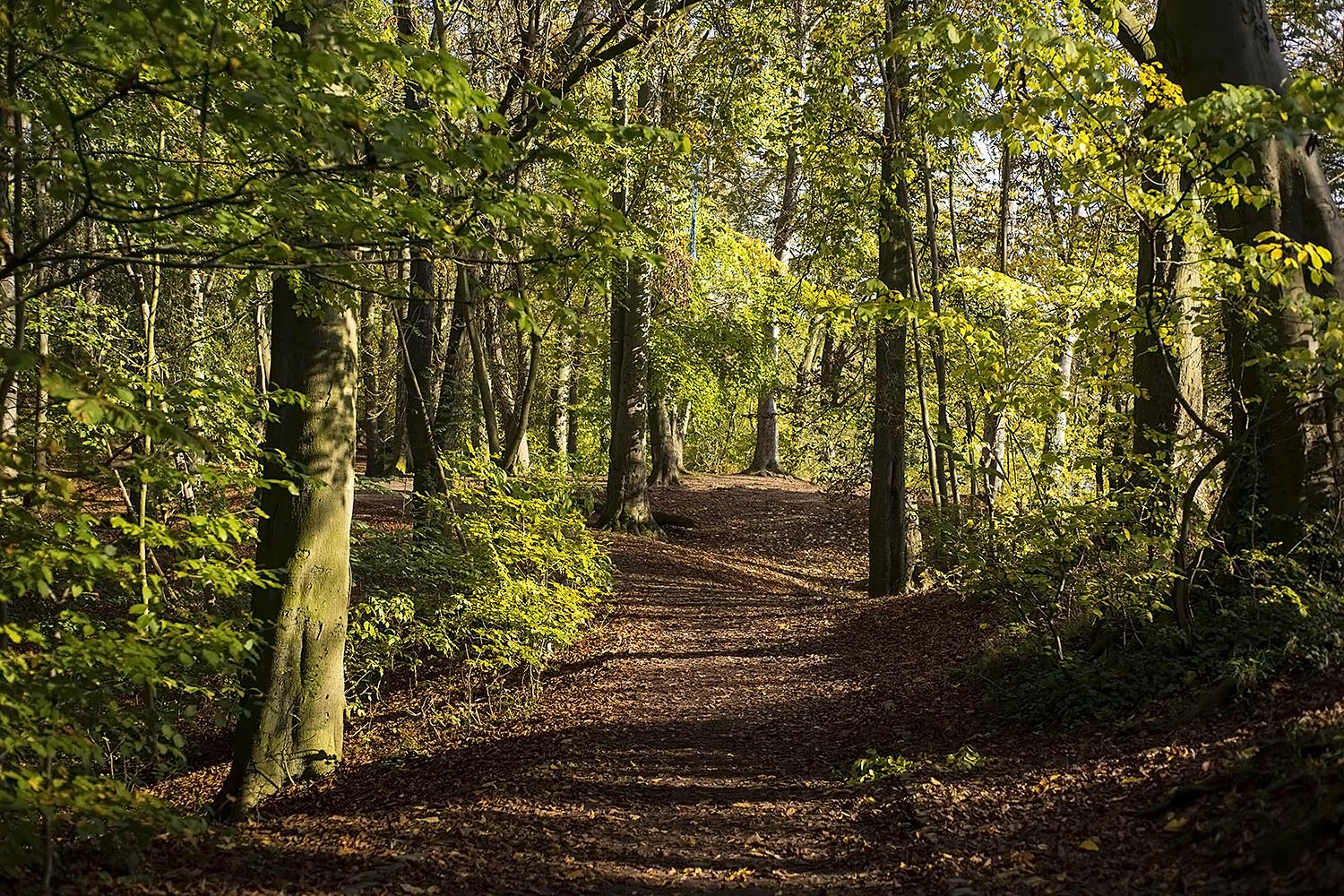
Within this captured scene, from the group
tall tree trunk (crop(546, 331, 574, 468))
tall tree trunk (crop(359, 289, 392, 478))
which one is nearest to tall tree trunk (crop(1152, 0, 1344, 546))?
tall tree trunk (crop(546, 331, 574, 468))

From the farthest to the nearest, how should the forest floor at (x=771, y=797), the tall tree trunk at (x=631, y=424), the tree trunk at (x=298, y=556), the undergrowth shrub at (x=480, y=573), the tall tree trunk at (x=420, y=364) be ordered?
the tall tree trunk at (x=631, y=424), the tall tree trunk at (x=420, y=364), the undergrowth shrub at (x=480, y=573), the tree trunk at (x=298, y=556), the forest floor at (x=771, y=797)

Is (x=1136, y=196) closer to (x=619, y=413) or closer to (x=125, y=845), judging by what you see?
(x=125, y=845)

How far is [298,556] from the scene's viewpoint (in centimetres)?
689

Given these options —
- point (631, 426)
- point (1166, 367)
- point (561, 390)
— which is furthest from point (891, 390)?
point (561, 390)

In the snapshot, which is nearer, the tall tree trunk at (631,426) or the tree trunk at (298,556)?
the tree trunk at (298,556)

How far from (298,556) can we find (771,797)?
3797 millimetres

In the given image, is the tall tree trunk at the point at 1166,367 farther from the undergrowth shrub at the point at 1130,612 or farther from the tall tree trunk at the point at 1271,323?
the undergrowth shrub at the point at 1130,612

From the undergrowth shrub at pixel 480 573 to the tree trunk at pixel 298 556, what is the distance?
1016mm

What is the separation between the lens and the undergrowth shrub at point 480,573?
8609mm

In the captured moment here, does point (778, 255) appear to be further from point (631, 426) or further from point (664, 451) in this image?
point (664, 451)

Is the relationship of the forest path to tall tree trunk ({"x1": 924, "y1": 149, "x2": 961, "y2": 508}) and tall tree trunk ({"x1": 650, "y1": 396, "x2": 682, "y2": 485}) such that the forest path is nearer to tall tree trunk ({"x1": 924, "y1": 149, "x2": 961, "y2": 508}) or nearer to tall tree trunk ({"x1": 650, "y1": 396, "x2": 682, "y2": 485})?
tall tree trunk ({"x1": 924, "y1": 149, "x2": 961, "y2": 508})

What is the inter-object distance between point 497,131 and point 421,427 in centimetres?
919

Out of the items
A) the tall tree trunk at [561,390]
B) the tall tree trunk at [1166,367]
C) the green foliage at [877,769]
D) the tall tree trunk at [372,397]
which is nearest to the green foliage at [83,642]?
the green foliage at [877,769]

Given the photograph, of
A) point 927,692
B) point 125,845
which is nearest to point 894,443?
point 927,692
